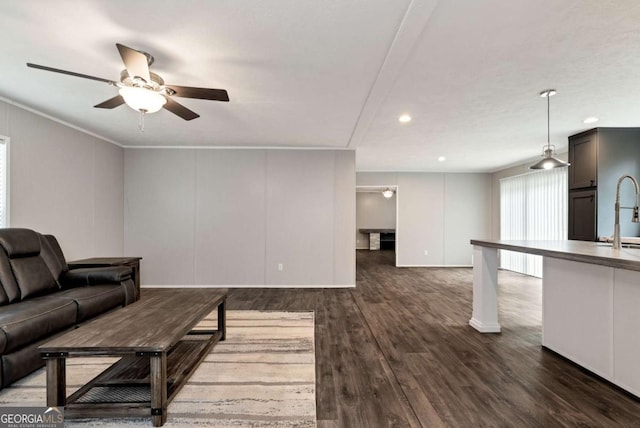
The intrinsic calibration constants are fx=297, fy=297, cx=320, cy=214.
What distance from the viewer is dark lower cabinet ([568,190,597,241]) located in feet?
14.0

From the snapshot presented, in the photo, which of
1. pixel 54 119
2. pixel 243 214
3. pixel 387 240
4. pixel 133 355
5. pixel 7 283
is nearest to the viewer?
pixel 133 355

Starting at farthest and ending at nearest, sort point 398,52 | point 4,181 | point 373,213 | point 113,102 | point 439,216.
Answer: point 373,213 < point 439,216 < point 4,181 < point 113,102 < point 398,52

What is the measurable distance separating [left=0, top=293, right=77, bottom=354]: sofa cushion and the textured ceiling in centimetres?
203

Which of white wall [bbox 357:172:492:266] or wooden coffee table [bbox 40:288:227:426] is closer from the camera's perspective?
wooden coffee table [bbox 40:288:227:426]

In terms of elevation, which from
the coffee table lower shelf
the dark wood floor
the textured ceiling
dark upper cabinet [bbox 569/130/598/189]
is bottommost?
the dark wood floor

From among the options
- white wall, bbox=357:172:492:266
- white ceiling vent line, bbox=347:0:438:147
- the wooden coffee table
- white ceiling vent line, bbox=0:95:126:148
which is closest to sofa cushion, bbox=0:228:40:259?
white ceiling vent line, bbox=0:95:126:148

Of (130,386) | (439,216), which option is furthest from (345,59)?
(439,216)

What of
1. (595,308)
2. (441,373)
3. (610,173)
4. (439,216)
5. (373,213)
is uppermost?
(610,173)

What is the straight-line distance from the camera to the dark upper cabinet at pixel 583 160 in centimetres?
427

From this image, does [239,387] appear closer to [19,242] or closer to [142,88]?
[142,88]

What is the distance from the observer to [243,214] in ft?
17.9

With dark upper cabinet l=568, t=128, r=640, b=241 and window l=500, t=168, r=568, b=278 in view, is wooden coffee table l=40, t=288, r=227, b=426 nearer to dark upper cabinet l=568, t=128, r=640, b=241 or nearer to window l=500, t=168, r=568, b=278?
dark upper cabinet l=568, t=128, r=640, b=241

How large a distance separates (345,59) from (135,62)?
1525mm

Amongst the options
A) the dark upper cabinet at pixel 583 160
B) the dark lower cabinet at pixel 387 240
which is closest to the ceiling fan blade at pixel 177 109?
the dark upper cabinet at pixel 583 160
